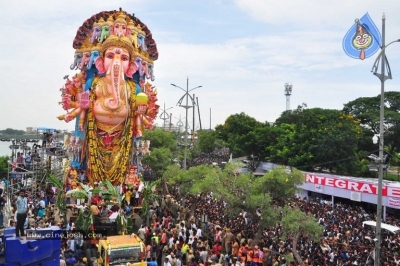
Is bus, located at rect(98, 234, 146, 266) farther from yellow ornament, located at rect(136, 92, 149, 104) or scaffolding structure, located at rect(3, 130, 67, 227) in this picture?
scaffolding structure, located at rect(3, 130, 67, 227)

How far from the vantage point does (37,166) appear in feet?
98.9

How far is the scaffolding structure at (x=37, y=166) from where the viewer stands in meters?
27.5

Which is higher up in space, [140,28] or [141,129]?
[140,28]

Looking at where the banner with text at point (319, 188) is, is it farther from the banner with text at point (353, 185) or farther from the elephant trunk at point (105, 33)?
the elephant trunk at point (105, 33)

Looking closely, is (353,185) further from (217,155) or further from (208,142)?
(217,155)

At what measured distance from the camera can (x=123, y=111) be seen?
2533 centimetres

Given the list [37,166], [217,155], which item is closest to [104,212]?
[37,166]


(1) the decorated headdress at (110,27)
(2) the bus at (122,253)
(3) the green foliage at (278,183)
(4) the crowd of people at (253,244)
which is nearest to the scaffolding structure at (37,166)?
(1) the decorated headdress at (110,27)

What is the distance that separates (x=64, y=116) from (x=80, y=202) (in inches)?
295

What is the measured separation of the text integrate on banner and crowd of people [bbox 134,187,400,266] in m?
2.48

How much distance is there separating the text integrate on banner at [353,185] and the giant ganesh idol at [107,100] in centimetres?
1307

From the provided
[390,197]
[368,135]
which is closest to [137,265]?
[390,197]

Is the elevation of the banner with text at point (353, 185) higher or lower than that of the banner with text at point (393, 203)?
higher

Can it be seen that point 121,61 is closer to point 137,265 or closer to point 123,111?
point 123,111
